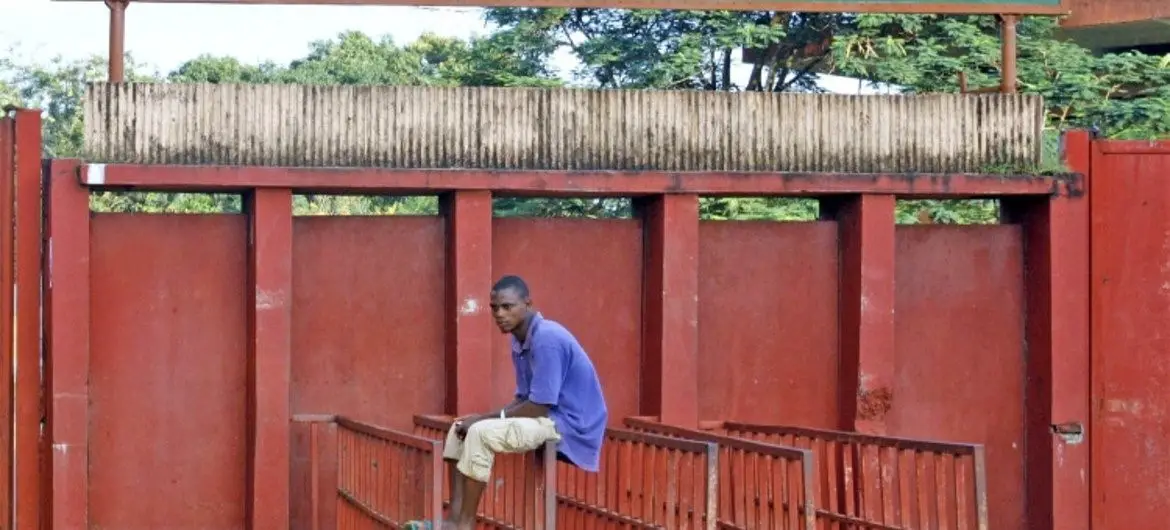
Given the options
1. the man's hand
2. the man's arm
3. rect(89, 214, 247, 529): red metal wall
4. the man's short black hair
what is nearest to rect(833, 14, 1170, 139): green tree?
rect(89, 214, 247, 529): red metal wall

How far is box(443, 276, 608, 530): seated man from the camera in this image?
9.42m

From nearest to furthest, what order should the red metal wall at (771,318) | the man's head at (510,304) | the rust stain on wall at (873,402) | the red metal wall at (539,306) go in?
the man's head at (510,304) < the red metal wall at (539,306) < the rust stain on wall at (873,402) < the red metal wall at (771,318)

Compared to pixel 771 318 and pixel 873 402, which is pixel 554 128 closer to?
pixel 771 318

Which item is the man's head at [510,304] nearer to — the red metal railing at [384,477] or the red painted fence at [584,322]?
the red metal railing at [384,477]

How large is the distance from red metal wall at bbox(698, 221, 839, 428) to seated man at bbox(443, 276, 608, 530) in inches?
120

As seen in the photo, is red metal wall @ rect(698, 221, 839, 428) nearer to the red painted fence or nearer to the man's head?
the red painted fence

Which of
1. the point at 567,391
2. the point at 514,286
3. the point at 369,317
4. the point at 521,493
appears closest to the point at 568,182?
the point at 369,317

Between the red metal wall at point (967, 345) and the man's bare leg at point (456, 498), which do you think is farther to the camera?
the red metal wall at point (967, 345)

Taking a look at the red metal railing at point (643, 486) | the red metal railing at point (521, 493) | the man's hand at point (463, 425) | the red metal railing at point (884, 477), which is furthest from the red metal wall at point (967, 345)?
the man's hand at point (463, 425)

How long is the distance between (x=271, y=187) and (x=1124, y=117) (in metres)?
15.1

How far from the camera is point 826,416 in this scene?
1284cm

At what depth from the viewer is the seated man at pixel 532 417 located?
9.42 m

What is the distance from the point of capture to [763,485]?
985cm

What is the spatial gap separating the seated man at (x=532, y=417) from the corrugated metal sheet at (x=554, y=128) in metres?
2.42
